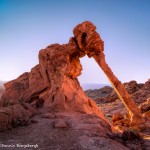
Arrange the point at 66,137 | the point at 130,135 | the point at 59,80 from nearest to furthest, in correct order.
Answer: the point at 66,137
the point at 130,135
the point at 59,80

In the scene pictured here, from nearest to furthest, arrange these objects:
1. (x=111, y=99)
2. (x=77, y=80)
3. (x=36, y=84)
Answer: (x=36, y=84)
(x=77, y=80)
(x=111, y=99)

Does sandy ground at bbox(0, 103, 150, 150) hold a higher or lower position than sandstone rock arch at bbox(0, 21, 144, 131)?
lower

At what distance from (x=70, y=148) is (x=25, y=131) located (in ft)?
8.63

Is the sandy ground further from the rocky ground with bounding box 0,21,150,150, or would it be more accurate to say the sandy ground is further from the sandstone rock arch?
the sandstone rock arch

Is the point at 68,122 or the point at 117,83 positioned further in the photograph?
the point at 117,83

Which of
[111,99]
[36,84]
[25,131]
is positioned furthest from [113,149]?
[111,99]

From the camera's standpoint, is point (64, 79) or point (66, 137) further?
point (64, 79)

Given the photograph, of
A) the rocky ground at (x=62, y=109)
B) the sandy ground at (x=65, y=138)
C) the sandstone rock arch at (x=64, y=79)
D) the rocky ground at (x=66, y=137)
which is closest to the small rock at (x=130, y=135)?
the rocky ground at (x=62, y=109)

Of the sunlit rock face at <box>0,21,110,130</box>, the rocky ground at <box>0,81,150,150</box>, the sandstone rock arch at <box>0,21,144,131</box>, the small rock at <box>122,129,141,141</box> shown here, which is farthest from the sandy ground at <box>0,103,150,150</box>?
the sandstone rock arch at <box>0,21,144,131</box>

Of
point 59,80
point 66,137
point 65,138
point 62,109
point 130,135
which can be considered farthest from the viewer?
point 59,80

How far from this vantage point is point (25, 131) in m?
9.11

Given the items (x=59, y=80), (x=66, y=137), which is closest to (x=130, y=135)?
(x=66, y=137)

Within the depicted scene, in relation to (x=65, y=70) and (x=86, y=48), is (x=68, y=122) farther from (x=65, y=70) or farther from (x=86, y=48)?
(x=86, y=48)

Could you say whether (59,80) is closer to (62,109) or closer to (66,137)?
(62,109)
